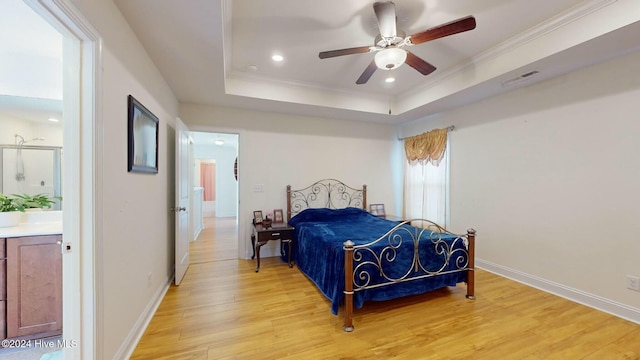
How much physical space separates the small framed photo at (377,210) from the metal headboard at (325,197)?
0.55ft

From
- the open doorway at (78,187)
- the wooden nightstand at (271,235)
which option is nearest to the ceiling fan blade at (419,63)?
the open doorway at (78,187)

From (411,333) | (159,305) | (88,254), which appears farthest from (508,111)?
(159,305)

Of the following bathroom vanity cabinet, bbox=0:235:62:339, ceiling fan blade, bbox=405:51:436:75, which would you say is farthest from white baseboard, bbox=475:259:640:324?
bathroom vanity cabinet, bbox=0:235:62:339

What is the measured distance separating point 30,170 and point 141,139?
1343mm

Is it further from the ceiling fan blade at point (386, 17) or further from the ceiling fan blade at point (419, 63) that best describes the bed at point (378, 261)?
the ceiling fan blade at point (386, 17)

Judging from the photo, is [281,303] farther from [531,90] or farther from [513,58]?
[531,90]

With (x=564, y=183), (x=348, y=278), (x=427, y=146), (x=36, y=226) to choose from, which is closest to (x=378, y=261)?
(x=348, y=278)

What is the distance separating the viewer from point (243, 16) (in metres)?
2.28

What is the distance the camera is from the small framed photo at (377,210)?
192 inches

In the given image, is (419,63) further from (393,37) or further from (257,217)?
(257,217)

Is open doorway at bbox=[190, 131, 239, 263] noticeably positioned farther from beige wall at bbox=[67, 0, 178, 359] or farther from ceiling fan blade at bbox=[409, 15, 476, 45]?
ceiling fan blade at bbox=[409, 15, 476, 45]

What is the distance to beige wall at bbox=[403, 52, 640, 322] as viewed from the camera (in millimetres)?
2381

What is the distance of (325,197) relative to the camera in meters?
4.60

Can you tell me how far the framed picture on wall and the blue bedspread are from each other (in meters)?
1.91
